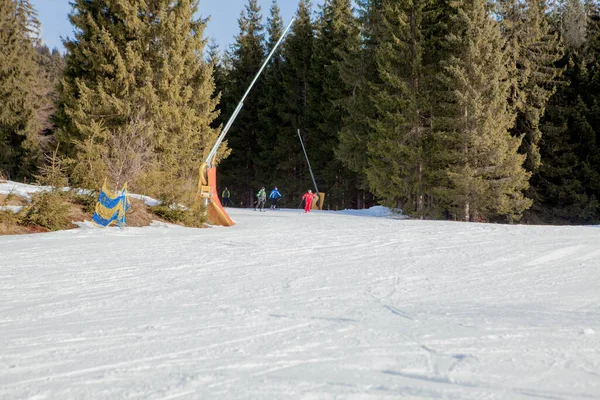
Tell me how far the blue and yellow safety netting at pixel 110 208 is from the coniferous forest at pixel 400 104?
41.8 inches

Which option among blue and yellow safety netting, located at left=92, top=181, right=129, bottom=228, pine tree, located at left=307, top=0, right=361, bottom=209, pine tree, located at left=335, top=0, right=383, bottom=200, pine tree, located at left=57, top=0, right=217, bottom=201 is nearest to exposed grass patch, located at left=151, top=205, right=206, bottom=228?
blue and yellow safety netting, located at left=92, top=181, right=129, bottom=228

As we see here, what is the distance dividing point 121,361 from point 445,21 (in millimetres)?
24904

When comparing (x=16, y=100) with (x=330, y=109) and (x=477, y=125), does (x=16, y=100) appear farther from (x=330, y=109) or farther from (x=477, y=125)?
(x=477, y=125)

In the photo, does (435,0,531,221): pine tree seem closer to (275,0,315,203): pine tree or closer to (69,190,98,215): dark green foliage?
(69,190,98,215): dark green foliage

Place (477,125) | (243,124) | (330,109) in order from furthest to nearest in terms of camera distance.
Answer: (243,124), (330,109), (477,125)

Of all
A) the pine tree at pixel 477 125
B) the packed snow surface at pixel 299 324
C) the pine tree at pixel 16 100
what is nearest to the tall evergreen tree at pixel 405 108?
the pine tree at pixel 477 125

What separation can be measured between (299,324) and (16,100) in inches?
1482

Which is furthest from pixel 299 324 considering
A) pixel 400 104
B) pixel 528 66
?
pixel 528 66

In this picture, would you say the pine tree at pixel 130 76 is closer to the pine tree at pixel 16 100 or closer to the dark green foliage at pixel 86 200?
the dark green foliage at pixel 86 200

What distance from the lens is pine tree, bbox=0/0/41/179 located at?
33.9 meters

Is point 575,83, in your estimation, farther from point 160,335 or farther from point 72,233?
point 160,335

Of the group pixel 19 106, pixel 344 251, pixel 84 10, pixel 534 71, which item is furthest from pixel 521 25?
pixel 19 106

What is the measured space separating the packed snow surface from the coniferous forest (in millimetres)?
7708

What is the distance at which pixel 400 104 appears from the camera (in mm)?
23609
